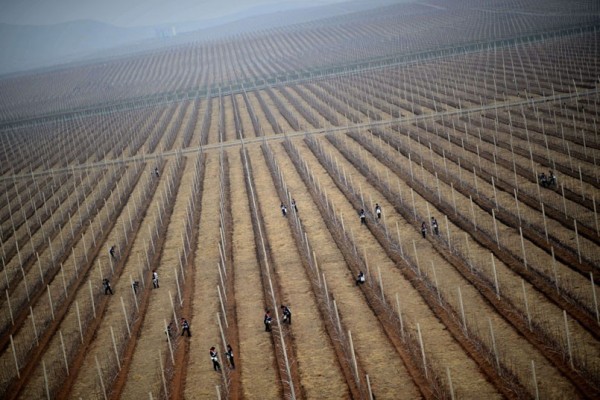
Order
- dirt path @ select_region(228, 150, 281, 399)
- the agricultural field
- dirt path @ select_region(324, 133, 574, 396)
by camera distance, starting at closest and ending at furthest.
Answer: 1. dirt path @ select_region(324, 133, 574, 396)
2. dirt path @ select_region(228, 150, 281, 399)
3. the agricultural field

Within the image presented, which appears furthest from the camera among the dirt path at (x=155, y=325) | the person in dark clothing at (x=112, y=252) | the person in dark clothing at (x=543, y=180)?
the person in dark clothing at (x=543, y=180)

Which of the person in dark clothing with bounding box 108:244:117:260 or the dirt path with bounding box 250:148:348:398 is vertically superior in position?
the person in dark clothing with bounding box 108:244:117:260

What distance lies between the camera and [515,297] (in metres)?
18.6

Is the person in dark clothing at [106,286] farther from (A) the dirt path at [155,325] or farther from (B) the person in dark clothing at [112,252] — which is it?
(B) the person in dark clothing at [112,252]

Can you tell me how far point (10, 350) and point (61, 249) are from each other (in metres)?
9.47

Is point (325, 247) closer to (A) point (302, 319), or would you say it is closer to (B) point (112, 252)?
(A) point (302, 319)

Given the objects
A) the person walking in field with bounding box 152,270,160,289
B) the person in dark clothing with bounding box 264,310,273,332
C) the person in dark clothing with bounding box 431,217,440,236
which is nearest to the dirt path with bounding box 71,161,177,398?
the person walking in field with bounding box 152,270,160,289

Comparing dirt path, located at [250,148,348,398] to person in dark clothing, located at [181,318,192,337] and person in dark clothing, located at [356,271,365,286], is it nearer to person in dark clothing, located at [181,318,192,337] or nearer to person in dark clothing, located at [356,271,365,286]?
person in dark clothing, located at [356,271,365,286]

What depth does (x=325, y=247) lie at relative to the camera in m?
24.9

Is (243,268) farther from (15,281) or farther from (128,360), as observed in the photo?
(15,281)

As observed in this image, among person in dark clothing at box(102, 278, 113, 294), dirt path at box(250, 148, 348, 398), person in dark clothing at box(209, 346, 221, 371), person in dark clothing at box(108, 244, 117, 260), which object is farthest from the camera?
person in dark clothing at box(108, 244, 117, 260)

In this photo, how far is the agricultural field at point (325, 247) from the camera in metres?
16.6

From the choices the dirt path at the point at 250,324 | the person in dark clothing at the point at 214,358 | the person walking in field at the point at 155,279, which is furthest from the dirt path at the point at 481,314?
the person walking in field at the point at 155,279

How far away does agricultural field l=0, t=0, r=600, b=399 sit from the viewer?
16.6 meters
